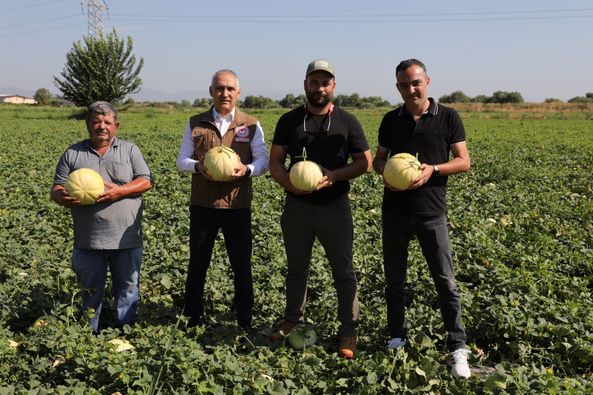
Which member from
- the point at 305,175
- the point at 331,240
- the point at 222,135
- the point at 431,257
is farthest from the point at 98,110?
the point at 431,257

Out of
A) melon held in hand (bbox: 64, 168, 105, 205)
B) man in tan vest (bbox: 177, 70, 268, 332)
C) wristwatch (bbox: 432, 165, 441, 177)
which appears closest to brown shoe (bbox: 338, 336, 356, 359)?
man in tan vest (bbox: 177, 70, 268, 332)

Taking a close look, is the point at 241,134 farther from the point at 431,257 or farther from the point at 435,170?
the point at 431,257

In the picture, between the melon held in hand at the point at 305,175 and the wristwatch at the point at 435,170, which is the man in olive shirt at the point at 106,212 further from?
the wristwatch at the point at 435,170

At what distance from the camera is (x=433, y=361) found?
3.80m

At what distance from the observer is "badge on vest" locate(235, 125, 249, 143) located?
4566 millimetres

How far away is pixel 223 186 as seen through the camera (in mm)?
4516

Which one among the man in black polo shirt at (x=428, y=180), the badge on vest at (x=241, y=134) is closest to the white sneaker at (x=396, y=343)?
the man in black polo shirt at (x=428, y=180)

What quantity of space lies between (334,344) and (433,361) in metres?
0.99

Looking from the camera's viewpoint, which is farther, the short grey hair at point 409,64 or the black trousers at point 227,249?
the black trousers at point 227,249

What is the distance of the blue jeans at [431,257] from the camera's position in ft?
13.3

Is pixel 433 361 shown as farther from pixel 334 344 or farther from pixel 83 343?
pixel 83 343

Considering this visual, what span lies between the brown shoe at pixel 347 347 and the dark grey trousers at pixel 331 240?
0.04 m

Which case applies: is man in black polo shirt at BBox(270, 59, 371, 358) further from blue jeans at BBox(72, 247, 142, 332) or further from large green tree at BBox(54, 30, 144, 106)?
large green tree at BBox(54, 30, 144, 106)

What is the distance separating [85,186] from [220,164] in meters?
1.08
